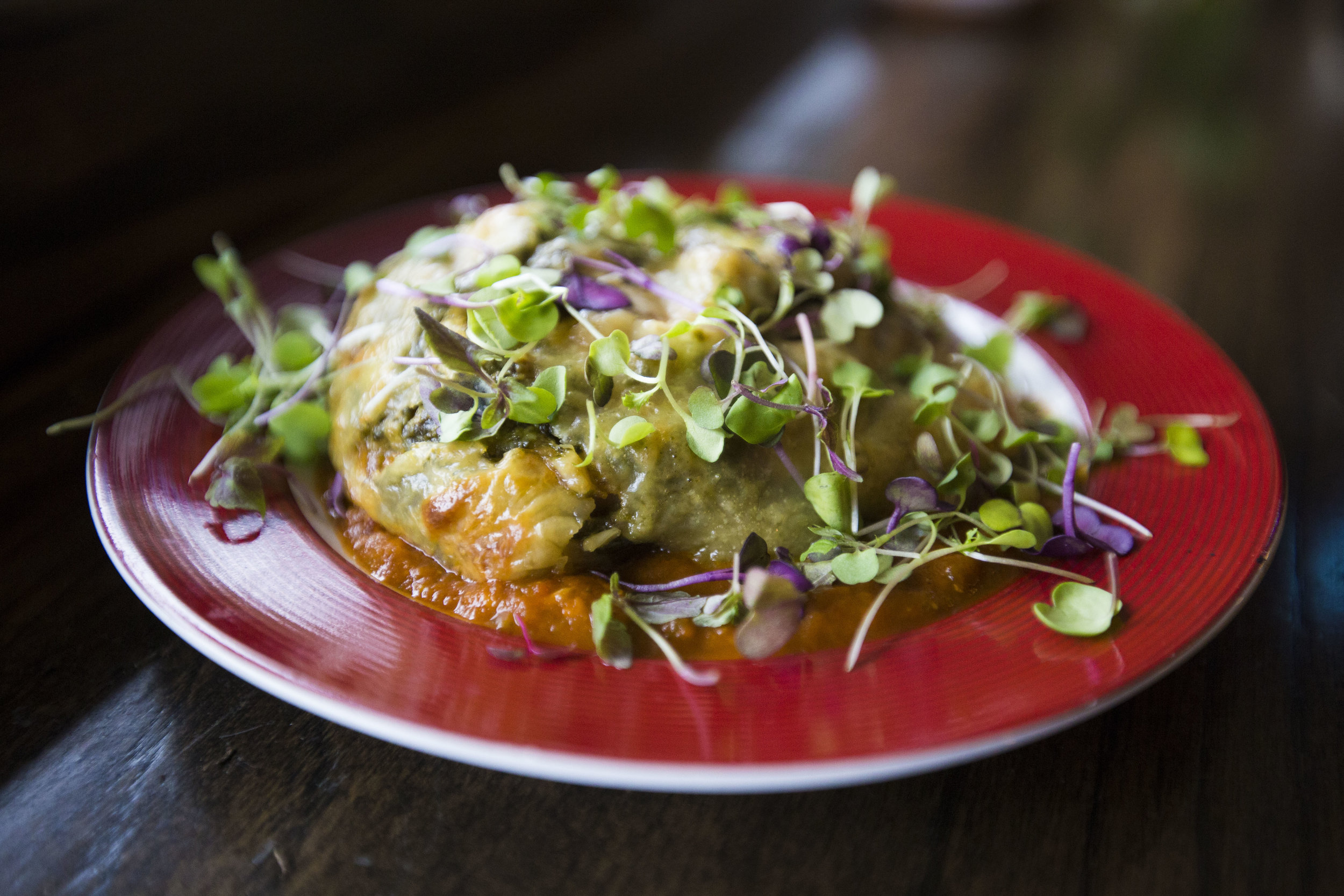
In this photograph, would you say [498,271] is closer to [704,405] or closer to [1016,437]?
[704,405]

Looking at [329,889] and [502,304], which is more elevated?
[502,304]

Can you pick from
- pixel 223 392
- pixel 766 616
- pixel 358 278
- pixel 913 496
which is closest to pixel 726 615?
pixel 766 616

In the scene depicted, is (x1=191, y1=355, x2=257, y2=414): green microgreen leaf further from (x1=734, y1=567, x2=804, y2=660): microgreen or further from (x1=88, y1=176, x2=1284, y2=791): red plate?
(x1=734, y1=567, x2=804, y2=660): microgreen

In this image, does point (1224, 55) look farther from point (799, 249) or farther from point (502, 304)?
point (502, 304)

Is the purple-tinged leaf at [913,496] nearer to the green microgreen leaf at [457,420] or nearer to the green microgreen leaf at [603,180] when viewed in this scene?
the green microgreen leaf at [457,420]

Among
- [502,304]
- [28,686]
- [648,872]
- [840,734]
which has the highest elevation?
[502,304]

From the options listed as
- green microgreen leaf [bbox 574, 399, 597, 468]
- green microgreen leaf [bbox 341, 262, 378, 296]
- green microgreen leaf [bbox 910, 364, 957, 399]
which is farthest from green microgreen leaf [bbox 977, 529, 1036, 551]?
green microgreen leaf [bbox 341, 262, 378, 296]

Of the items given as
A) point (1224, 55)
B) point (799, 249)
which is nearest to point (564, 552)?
point (799, 249)
